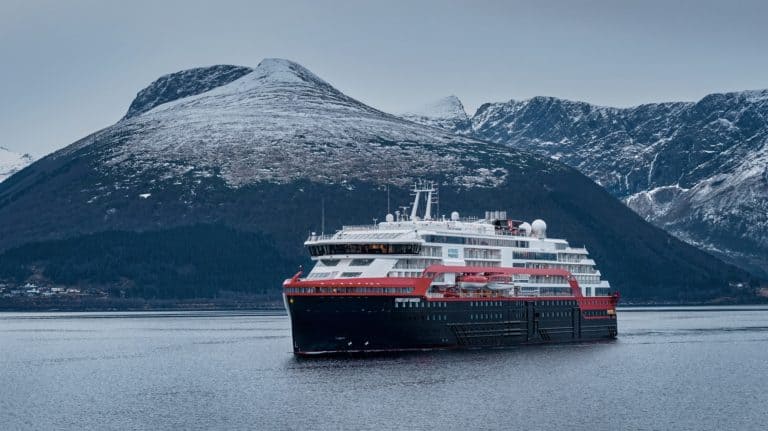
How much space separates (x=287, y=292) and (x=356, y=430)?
4282 cm

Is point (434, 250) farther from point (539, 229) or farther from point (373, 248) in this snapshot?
point (539, 229)

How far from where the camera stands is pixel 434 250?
13575 centimetres

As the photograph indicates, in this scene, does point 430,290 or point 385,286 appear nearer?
point 385,286

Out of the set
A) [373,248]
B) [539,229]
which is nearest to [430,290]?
[373,248]

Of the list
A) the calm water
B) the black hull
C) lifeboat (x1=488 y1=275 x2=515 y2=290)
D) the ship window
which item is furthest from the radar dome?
the ship window

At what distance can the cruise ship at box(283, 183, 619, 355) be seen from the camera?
128 meters

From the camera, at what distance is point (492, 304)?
461 ft

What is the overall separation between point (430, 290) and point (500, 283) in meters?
12.4

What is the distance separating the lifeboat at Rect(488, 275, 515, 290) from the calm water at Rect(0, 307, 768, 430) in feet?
23.7

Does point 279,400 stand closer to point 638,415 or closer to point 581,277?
point 638,415

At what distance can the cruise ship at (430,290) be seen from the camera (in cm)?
12788

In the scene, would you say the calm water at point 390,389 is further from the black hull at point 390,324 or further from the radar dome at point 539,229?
the radar dome at point 539,229

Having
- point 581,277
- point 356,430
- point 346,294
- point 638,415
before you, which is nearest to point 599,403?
point 638,415

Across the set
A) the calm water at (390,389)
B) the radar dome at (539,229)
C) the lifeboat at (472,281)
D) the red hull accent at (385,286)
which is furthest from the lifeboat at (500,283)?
the radar dome at (539,229)
